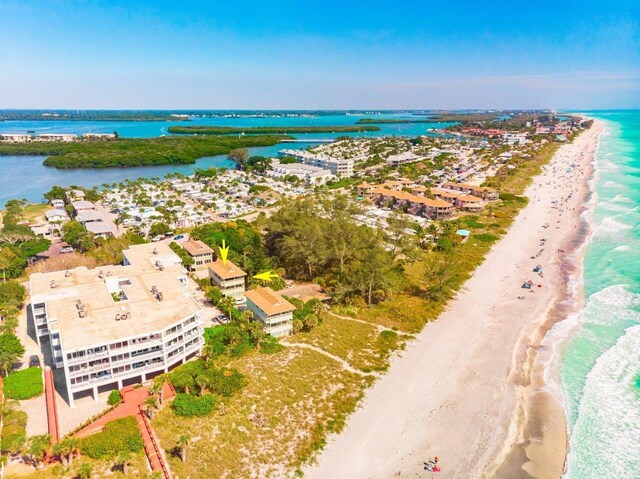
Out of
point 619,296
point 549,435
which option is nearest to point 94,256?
point 549,435

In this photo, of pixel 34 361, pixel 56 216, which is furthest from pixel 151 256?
pixel 56 216

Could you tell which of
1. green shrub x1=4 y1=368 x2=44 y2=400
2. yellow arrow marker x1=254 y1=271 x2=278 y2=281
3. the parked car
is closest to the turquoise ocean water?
yellow arrow marker x1=254 y1=271 x2=278 y2=281

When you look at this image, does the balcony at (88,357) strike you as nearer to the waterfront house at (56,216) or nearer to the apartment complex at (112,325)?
the apartment complex at (112,325)

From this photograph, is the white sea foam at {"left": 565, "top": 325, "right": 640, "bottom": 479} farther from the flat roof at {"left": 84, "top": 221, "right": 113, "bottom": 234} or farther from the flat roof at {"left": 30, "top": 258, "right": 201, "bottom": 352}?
the flat roof at {"left": 84, "top": 221, "right": 113, "bottom": 234}

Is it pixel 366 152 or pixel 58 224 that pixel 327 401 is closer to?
pixel 58 224

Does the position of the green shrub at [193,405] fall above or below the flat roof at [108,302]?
below

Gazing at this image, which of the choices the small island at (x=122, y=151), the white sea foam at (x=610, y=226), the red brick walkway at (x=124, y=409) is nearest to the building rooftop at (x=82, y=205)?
the red brick walkway at (x=124, y=409)

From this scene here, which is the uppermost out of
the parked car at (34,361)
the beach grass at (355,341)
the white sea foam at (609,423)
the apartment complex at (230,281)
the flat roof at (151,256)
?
the flat roof at (151,256)

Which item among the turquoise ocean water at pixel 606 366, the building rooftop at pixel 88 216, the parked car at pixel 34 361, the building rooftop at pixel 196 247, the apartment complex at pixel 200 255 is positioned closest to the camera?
the turquoise ocean water at pixel 606 366

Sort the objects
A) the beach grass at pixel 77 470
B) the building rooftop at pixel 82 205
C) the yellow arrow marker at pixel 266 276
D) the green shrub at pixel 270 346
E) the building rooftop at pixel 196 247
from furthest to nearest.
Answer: the building rooftop at pixel 82 205 < the building rooftop at pixel 196 247 < the yellow arrow marker at pixel 266 276 < the green shrub at pixel 270 346 < the beach grass at pixel 77 470
